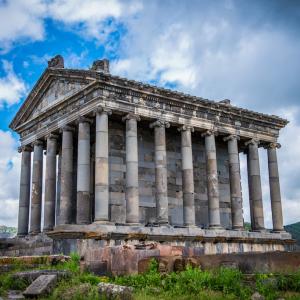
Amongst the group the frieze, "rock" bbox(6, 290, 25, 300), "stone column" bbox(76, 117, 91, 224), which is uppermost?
the frieze

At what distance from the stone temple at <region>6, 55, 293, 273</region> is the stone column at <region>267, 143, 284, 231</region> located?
72 mm

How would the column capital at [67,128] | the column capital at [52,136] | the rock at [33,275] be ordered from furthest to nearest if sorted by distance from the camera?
the column capital at [52,136] < the column capital at [67,128] < the rock at [33,275]

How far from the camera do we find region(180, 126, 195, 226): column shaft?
90.2 feet

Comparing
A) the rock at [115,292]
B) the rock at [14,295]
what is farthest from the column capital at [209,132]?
the rock at [115,292]

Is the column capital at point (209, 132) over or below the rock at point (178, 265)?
over

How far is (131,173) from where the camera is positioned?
25219mm

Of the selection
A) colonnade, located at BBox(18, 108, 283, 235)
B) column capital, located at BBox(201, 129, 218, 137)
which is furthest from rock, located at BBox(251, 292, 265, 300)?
column capital, located at BBox(201, 129, 218, 137)

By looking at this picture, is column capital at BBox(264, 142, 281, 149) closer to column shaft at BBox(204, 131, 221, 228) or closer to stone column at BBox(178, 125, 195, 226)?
column shaft at BBox(204, 131, 221, 228)

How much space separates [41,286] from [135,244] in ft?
20.1

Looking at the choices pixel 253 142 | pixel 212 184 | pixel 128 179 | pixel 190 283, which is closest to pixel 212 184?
pixel 212 184

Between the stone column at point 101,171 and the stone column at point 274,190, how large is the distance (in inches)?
537

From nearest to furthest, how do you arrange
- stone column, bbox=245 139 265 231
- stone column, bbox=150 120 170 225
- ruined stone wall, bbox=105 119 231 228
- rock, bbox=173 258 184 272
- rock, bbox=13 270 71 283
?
rock, bbox=13 270 71 283
rock, bbox=173 258 184 272
stone column, bbox=150 120 170 225
ruined stone wall, bbox=105 119 231 228
stone column, bbox=245 139 265 231

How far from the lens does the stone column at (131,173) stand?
24.8 metres

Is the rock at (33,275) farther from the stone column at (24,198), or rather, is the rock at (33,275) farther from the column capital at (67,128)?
the stone column at (24,198)
